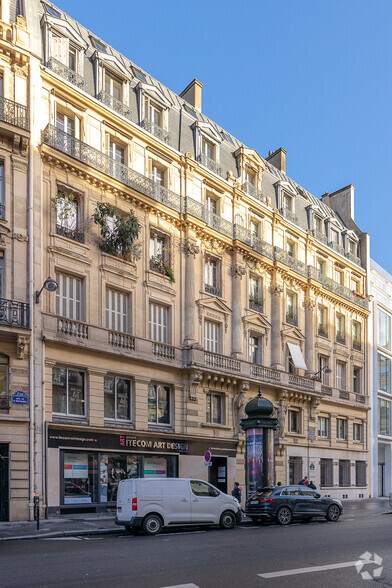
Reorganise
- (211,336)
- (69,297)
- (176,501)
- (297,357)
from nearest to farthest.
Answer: (176,501), (69,297), (211,336), (297,357)

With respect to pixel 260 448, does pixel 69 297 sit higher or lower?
higher

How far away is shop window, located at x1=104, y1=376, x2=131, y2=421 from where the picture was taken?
26672 millimetres

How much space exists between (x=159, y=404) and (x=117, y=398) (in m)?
2.76

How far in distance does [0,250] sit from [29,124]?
198 inches

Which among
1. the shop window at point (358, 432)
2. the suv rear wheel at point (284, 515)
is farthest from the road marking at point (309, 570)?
the shop window at point (358, 432)

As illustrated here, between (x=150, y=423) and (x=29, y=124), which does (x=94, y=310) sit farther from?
(x=29, y=124)

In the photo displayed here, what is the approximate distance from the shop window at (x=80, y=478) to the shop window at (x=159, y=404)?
4031mm

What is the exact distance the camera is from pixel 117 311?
91.7 feet

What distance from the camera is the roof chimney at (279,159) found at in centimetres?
4681

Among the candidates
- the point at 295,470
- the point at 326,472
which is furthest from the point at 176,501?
the point at 326,472

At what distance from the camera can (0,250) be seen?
76.6 ft

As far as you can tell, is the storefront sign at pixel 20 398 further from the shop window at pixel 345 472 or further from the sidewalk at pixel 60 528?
the shop window at pixel 345 472

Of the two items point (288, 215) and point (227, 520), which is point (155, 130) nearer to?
point (288, 215)

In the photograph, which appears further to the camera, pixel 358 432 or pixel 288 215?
pixel 358 432
